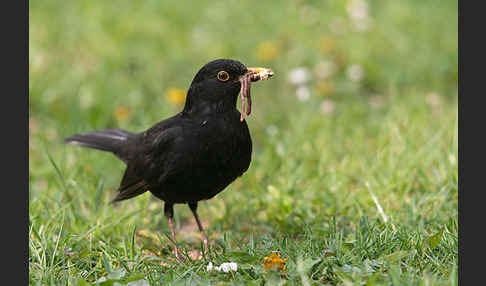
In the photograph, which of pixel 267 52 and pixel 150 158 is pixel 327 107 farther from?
pixel 150 158

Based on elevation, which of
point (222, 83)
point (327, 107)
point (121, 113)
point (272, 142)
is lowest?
point (272, 142)

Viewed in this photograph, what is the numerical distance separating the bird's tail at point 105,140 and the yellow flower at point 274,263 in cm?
217

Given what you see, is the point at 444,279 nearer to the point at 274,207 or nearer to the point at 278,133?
the point at 274,207

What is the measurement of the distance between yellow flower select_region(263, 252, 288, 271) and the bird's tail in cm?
217

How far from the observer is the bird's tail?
5.47m

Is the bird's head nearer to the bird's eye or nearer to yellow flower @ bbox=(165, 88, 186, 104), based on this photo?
the bird's eye

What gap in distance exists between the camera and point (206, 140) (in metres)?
4.23

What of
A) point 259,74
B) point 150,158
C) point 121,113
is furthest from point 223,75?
point 121,113

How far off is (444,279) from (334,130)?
3.30 metres

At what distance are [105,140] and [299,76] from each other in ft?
9.20

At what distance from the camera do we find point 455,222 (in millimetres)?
4395

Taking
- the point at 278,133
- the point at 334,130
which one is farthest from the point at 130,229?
the point at 334,130

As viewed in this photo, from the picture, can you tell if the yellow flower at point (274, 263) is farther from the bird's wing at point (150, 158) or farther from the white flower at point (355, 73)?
the white flower at point (355, 73)

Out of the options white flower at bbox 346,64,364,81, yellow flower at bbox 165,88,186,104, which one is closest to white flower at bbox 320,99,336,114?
white flower at bbox 346,64,364,81
